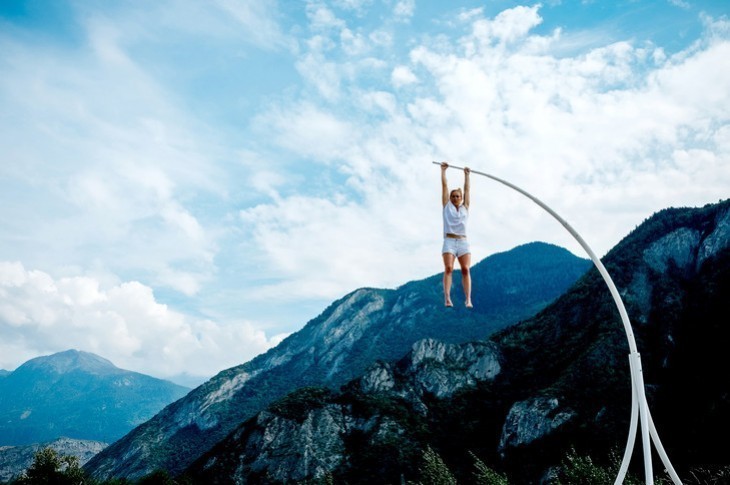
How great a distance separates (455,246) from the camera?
1150 cm

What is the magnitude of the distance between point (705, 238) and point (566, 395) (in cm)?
5796

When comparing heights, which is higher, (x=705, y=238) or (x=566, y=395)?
(x=705, y=238)

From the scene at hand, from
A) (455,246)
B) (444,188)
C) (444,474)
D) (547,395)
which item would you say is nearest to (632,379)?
(455,246)

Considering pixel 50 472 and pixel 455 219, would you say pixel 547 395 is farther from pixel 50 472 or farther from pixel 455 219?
pixel 455 219

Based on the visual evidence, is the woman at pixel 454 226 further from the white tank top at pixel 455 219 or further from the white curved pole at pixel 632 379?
the white curved pole at pixel 632 379

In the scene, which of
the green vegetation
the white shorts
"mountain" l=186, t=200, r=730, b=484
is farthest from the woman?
"mountain" l=186, t=200, r=730, b=484

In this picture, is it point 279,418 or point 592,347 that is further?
point 279,418

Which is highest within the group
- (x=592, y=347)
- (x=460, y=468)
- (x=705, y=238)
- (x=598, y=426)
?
(x=705, y=238)

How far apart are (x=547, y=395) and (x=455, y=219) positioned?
115m

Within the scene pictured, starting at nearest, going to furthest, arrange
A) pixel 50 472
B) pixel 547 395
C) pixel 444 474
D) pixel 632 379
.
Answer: pixel 632 379 < pixel 444 474 < pixel 50 472 < pixel 547 395

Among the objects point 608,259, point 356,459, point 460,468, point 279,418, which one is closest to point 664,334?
point 608,259

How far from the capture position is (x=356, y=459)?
11644cm

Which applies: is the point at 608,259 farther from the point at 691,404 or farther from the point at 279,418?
the point at 279,418

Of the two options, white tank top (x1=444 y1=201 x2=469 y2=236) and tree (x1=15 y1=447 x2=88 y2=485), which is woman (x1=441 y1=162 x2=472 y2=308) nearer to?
white tank top (x1=444 y1=201 x2=469 y2=236)
